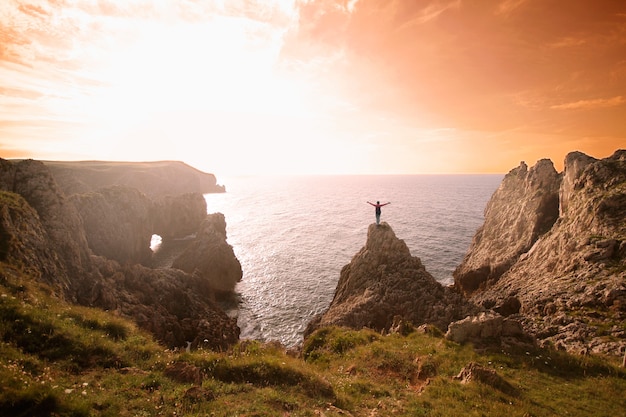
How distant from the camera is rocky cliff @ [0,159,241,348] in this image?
81.1 ft

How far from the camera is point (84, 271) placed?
31.0m

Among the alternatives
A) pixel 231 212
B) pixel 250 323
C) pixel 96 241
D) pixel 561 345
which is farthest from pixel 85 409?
pixel 231 212

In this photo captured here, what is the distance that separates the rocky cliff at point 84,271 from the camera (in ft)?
81.1

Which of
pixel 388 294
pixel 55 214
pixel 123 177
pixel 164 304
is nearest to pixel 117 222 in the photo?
pixel 55 214

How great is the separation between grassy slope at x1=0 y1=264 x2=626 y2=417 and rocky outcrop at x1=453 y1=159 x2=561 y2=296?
99.8ft

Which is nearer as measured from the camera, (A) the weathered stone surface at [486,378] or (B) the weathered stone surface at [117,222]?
(A) the weathered stone surface at [486,378]

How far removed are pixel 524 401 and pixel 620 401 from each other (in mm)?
4762

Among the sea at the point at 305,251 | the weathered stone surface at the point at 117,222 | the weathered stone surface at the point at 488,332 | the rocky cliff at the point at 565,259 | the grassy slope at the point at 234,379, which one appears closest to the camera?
the grassy slope at the point at 234,379

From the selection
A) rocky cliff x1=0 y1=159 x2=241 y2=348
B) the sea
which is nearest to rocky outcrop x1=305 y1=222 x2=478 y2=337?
the sea

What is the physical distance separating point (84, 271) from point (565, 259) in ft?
166

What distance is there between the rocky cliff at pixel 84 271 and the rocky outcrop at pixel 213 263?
4.28ft

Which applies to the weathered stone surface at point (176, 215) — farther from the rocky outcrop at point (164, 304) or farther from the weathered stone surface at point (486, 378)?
the weathered stone surface at point (486, 378)

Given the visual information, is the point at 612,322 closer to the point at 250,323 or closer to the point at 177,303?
the point at 250,323

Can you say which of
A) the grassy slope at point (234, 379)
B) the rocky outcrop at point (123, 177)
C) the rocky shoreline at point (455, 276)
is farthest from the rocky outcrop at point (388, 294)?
the rocky outcrop at point (123, 177)
